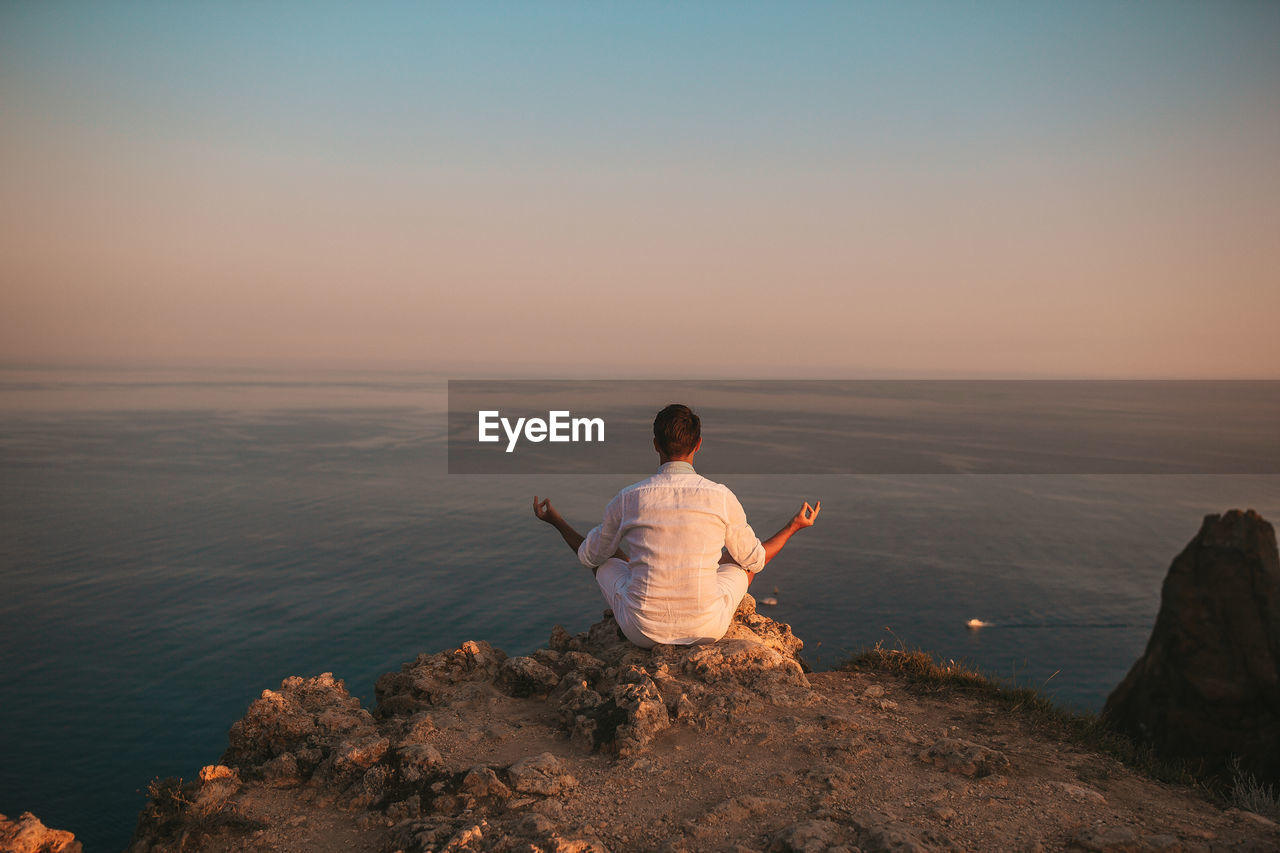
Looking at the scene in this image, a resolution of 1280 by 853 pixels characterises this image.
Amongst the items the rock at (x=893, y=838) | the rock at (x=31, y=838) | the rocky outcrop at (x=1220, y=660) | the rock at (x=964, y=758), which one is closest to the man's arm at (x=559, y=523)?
the rock at (x=964, y=758)

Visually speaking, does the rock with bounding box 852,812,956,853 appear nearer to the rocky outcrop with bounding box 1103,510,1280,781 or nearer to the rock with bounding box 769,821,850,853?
the rock with bounding box 769,821,850,853

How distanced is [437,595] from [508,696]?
16.9m

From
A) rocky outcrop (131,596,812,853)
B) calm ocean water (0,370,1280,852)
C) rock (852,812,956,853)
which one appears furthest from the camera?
calm ocean water (0,370,1280,852)

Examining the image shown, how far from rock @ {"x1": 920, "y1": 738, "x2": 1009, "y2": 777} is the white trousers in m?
1.96

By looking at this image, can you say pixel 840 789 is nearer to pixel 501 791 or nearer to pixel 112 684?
pixel 501 791

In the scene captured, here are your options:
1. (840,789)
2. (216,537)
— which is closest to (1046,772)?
(840,789)

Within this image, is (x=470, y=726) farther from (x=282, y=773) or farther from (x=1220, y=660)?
(x=1220, y=660)

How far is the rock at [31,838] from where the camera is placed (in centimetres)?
455

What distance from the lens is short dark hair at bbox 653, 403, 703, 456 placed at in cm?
630

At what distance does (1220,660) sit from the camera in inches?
285

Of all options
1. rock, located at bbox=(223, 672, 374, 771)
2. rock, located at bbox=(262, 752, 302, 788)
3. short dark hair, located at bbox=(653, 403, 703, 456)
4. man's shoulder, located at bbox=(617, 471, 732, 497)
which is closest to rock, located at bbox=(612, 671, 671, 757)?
man's shoulder, located at bbox=(617, 471, 732, 497)

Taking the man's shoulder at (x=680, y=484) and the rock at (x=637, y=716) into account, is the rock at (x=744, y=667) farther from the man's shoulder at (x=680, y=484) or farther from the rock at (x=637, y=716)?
the man's shoulder at (x=680, y=484)

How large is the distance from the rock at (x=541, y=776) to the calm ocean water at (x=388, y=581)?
4797 millimetres

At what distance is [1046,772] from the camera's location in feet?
18.1
